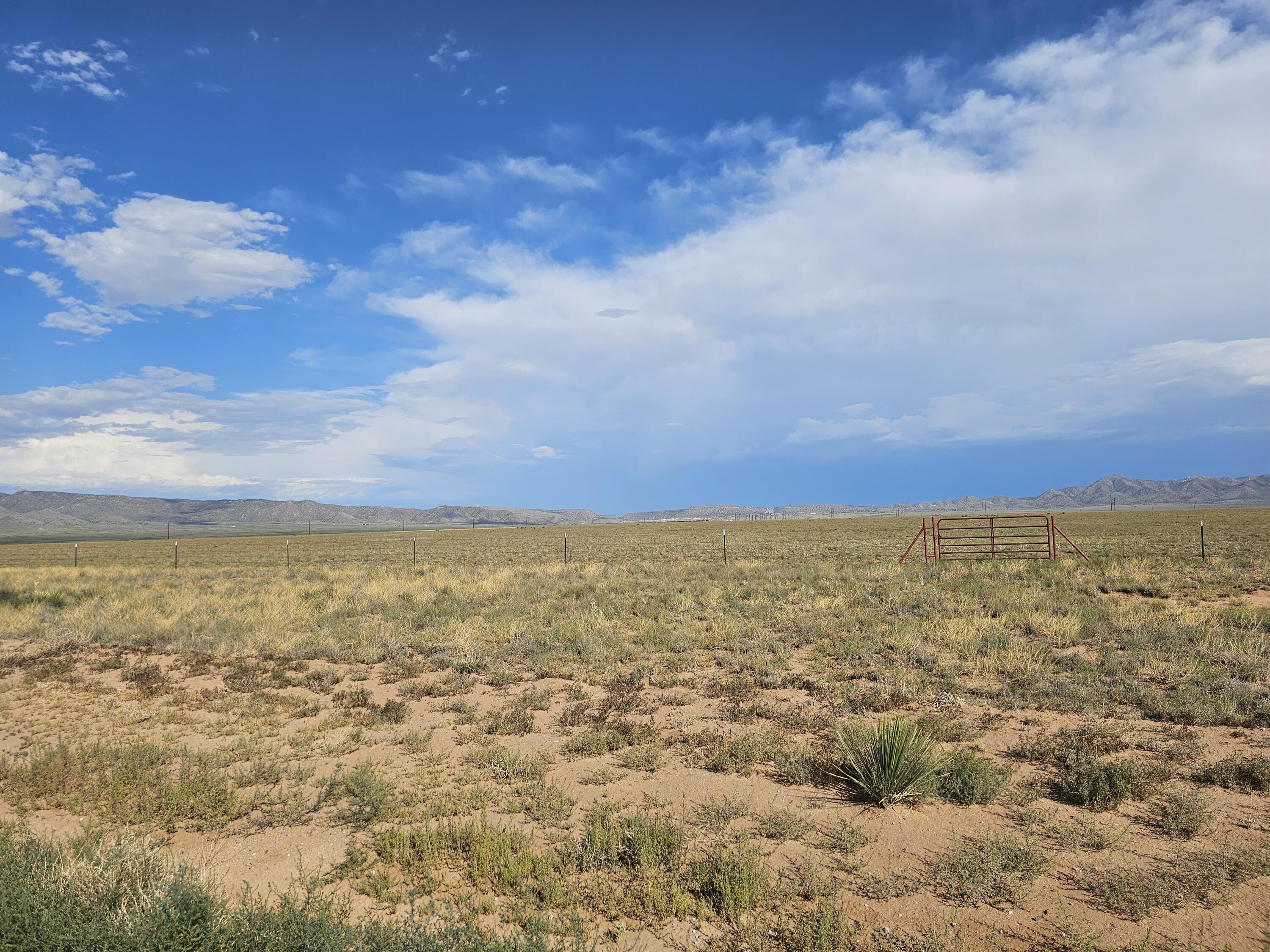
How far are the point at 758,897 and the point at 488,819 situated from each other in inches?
107

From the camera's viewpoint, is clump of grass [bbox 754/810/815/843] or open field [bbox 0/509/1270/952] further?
clump of grass [bbox 754/810/815/843]

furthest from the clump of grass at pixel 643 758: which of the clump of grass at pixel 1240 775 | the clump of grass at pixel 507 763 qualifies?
the clump of grass at pixel 1240 775

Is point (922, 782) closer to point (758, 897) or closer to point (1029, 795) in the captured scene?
point (1029, 795)

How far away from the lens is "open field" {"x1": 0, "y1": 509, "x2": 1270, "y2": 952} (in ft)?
15.6

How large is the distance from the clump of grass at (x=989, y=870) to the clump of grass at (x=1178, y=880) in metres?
0.37

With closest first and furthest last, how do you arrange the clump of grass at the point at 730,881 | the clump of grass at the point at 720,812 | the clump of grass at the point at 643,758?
the clump of grass at the point at 730,881 < the clump of grass at the point at 720,812 < the clump of grass at the point at 643,758

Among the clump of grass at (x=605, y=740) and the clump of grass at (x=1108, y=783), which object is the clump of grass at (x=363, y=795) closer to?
the clump of grass at (x=605, y=740)

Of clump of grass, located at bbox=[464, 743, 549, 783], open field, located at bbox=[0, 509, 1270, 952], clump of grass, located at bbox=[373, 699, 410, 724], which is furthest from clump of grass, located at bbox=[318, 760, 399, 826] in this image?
clump of grass, located at bbox=[373, 699, 410, 724]

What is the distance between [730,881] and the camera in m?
5.03

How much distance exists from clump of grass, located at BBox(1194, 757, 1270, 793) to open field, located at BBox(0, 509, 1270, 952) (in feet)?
0.16

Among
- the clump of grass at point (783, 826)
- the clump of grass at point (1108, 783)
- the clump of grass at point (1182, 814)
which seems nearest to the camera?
the clump of grass at point (1182, 814)

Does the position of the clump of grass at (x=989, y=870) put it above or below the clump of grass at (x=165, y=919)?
below

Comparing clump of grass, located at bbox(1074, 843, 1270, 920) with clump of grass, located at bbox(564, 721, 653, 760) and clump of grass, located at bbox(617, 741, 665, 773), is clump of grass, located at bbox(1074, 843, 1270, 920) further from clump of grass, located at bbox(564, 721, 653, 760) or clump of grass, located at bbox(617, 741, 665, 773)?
clump of grass, located at bbox(564, 721, 653, 760)

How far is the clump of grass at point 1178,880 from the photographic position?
15.7 ft
